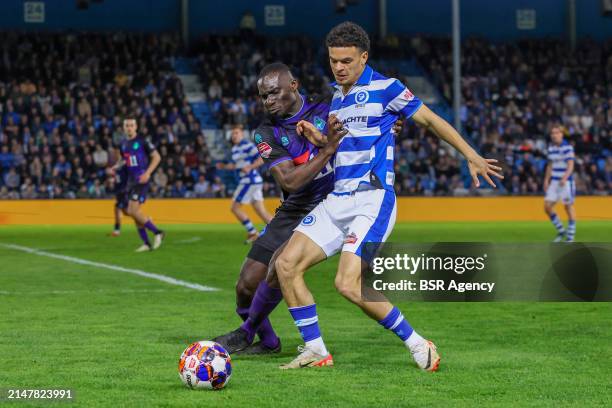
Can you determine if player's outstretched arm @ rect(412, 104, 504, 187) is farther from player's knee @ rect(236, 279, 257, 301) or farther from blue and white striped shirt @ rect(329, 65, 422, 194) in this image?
player's knee @ rect(236, 279, 257, 301)

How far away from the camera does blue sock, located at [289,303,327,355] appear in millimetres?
6586

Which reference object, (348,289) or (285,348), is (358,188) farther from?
(285,348)

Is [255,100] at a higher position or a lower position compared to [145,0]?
lower

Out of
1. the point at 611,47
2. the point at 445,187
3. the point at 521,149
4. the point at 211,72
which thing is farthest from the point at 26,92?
the point at 611,47

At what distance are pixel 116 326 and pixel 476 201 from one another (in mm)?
20390

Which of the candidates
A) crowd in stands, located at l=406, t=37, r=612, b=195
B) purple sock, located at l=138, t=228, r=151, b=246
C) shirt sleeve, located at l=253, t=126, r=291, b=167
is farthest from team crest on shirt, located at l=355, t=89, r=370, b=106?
crowd in stands, located at l=406, t=37, r=612, b=195

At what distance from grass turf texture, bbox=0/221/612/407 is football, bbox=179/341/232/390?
61 mm

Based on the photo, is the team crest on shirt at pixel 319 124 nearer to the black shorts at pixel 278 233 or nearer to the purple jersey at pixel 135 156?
the black shorts at pixel 278 233

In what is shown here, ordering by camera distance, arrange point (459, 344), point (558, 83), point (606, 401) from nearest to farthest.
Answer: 1. point (606, 401)
2. point (459, 344)
3. point (558, 83)

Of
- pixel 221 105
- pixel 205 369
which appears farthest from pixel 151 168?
pixel 221 105

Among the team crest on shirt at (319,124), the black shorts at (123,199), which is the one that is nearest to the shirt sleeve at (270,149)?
the team crest on shirt at (319,124)

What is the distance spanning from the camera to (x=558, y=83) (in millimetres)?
36469

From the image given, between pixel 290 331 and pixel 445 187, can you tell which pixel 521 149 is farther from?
pixel 290 331

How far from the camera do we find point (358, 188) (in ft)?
21.1
